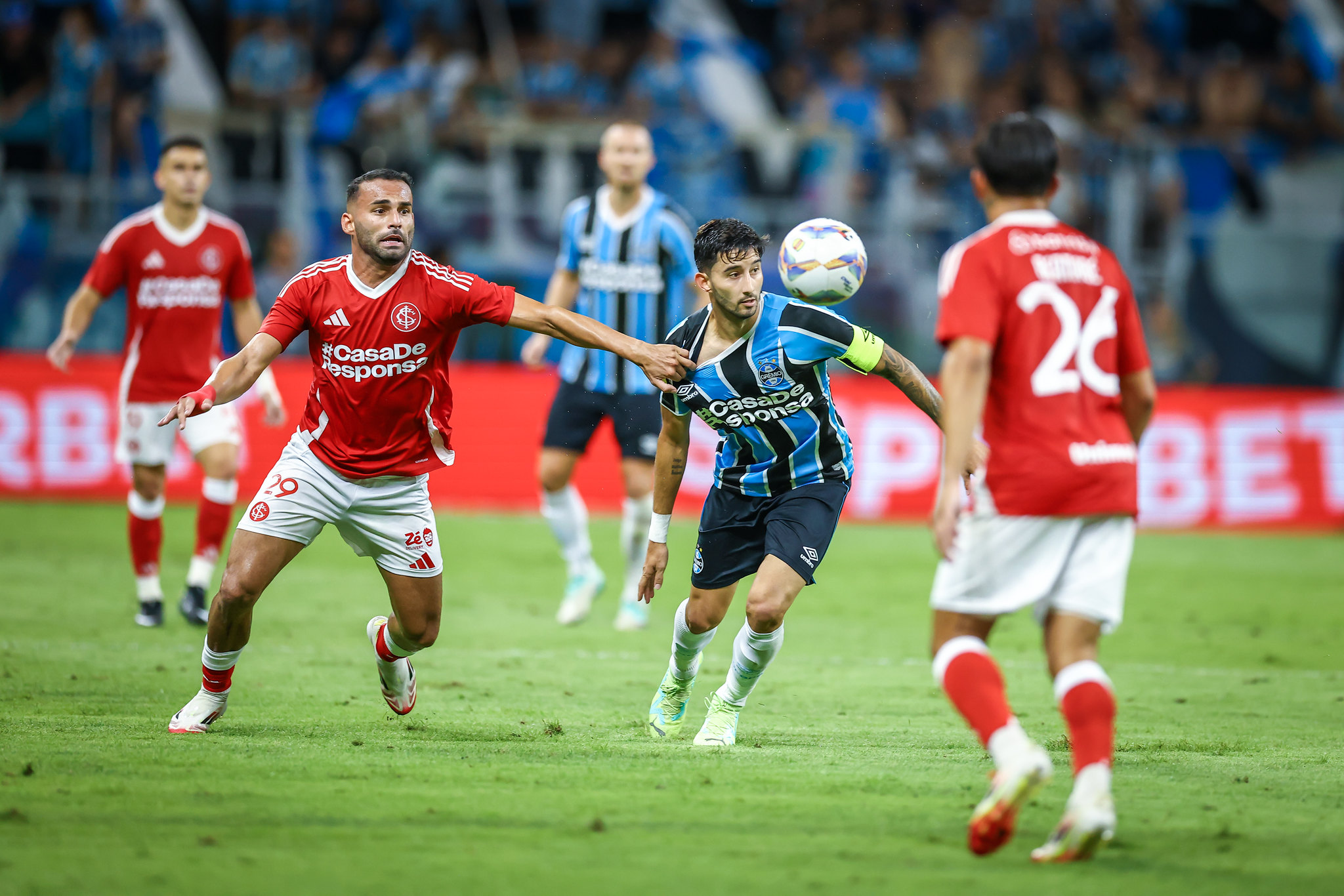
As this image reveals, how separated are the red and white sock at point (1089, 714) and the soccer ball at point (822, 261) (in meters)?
2.21

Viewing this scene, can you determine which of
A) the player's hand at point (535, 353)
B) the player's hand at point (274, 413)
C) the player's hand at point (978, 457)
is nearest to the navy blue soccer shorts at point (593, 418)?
the player's hand at point (535, 353)

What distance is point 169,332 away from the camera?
355 inches

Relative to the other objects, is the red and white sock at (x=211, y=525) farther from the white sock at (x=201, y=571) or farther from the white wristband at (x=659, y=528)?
the white wristband at (x=659, y=528)

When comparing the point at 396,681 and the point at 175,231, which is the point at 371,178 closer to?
the point at 396,681

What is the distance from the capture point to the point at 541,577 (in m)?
11.3

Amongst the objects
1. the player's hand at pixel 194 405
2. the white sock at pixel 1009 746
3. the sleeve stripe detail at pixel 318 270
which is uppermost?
the sleeve stripe detail at pixel 318 270

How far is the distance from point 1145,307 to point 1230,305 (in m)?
1.35

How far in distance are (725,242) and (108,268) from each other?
517 cm

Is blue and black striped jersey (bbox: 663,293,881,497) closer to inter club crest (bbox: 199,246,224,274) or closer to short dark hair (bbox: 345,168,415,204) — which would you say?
short dark hair (bbox: 345,168,415,204)

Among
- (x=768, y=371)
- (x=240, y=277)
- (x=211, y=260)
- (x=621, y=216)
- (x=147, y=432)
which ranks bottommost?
(x=147, y=432)

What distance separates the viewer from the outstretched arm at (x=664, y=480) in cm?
575

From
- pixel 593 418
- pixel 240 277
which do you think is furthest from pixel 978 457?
pixel 240 277

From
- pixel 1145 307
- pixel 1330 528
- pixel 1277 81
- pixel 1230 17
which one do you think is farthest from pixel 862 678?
pixel 1230 17

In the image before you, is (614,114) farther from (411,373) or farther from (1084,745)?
(1084,745)
